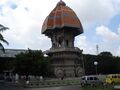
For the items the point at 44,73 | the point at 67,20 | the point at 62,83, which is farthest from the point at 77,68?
the point at 62,83

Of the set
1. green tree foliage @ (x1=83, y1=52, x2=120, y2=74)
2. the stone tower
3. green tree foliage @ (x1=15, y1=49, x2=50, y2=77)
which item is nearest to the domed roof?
the stone tower

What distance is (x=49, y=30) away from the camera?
100188 millimetres

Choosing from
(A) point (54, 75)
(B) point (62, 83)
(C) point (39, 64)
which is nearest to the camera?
(B) point (62, 83)

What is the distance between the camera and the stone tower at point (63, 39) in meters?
93.1

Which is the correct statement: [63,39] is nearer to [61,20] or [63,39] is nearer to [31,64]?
[61,20]

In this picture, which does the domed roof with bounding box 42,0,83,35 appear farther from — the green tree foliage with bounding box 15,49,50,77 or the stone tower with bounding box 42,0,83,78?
the green tree foliage with bounding box 15,49,50,77

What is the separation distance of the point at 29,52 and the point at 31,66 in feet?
12.5

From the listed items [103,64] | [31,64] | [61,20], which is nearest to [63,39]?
[61,20]

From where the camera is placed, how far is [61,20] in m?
98.3

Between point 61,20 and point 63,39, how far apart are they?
6.06 m

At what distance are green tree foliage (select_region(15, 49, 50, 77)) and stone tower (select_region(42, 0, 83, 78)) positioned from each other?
80.5 feet

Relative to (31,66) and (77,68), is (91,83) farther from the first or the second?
(77,68)

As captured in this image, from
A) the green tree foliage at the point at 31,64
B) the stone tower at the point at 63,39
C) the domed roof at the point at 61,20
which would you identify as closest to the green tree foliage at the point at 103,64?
the stone tower at the point at 63,39

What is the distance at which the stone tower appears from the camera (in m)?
93.1
